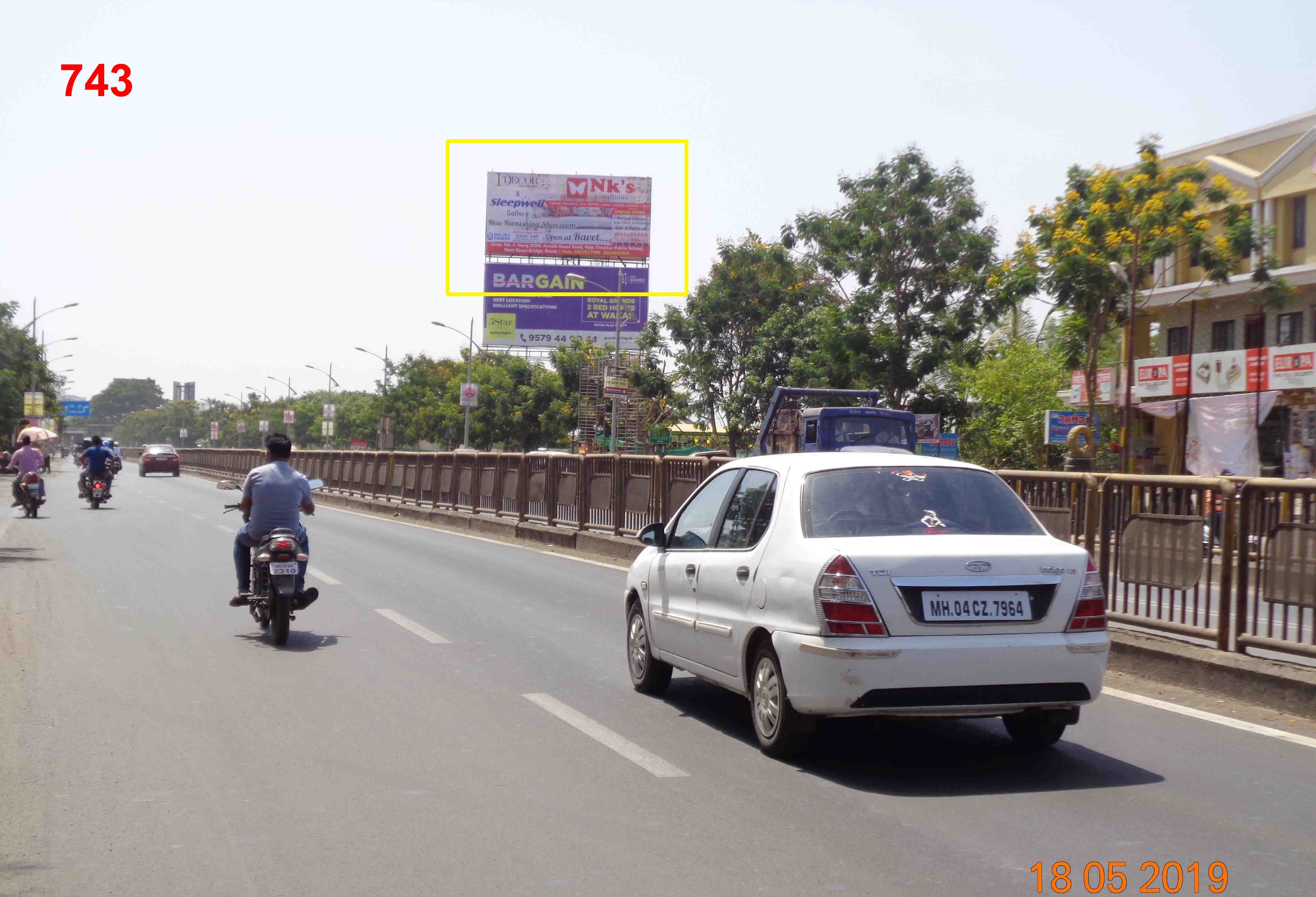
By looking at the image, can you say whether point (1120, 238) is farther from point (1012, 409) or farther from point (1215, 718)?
point (1215, 718)

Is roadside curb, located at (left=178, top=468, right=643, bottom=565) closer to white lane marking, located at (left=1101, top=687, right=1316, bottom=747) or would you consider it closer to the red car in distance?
white lane marking, located at (left=1101, top=687, right=1316, bottom=747)

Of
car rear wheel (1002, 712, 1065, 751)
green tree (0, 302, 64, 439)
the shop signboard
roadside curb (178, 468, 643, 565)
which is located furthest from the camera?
green tree (0, 302, 64, 439)

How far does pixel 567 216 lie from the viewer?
77.9 m

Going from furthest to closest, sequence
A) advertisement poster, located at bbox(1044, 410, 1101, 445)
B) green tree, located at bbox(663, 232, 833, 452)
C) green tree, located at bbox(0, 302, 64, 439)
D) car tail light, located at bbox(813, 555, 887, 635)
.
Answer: green tree, located at bbox(0, 302, 64, 439) → green tree, located at bbox(663, 232, 833, 452) → advertisement poster, located at bbox(1044, 410, 1101, 445) → car tail light, located at bbox(813, 555, 887, 635)

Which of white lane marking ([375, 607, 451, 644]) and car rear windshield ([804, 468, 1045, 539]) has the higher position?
car rear windshield ([804, 468, 1045, 539])

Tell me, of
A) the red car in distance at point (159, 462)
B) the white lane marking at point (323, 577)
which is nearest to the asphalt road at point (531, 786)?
the white lane marking at point (323, 577)

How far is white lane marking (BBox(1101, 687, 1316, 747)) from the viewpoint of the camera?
6.93 m

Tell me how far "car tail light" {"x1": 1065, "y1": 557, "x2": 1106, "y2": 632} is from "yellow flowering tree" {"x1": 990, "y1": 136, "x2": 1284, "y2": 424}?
23.3 m

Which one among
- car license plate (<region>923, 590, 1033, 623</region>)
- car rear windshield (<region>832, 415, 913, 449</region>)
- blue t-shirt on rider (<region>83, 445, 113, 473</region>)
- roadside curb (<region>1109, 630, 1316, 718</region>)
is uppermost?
car rear windshield (<region>832, 415, 913, 449</region>)

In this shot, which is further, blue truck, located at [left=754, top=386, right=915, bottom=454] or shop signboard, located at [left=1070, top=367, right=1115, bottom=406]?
shop signboard, located at [left=1070, top=367, right=1115, bottom=406]

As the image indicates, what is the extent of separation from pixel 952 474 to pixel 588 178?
243ft

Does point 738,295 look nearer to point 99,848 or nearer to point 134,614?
point 134,614

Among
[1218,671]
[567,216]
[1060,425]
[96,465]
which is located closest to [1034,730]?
[1218,671]
